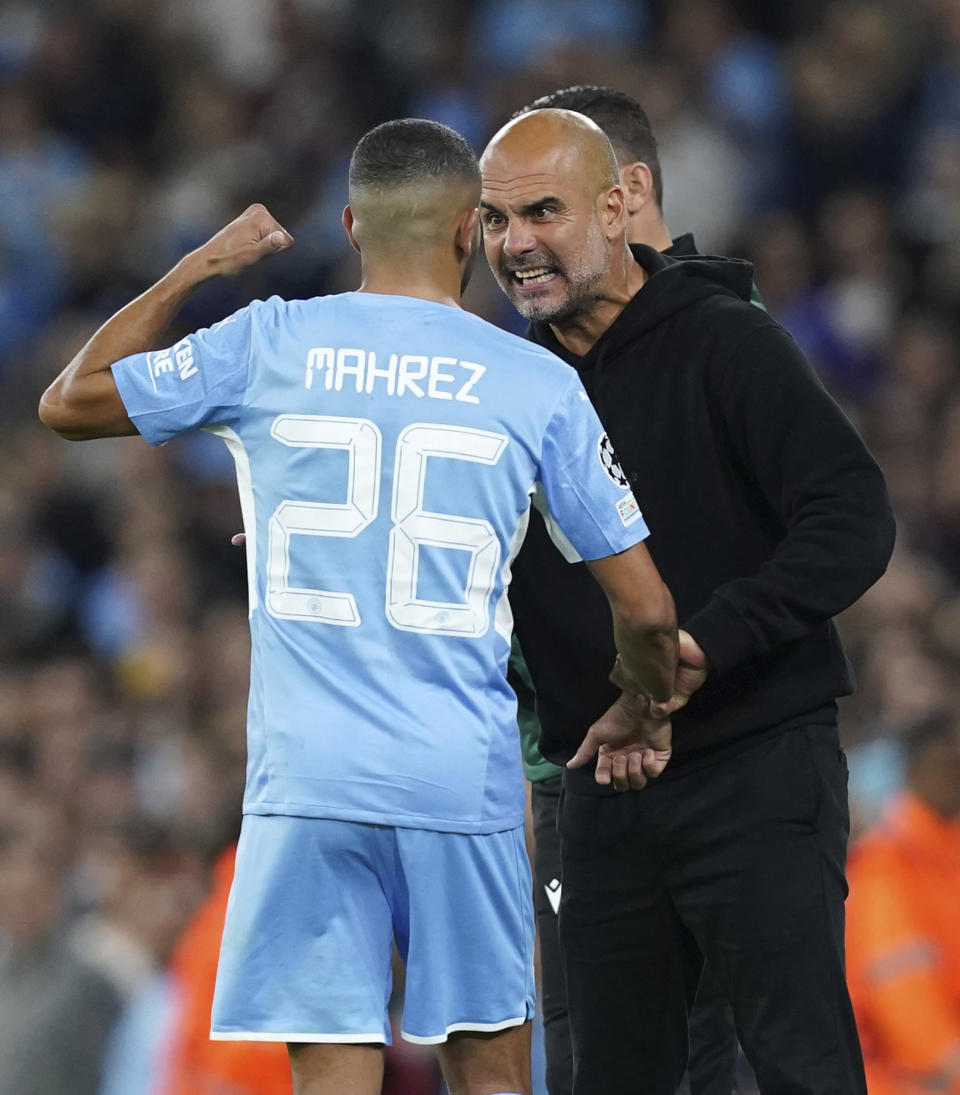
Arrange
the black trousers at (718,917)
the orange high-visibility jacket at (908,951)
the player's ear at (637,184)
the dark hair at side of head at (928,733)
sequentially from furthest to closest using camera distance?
the dark hair at side of head at (928,733)
the orange high-visibility jacket at (908,951)
the player's ear at (637,184)
the black trousers at (718,917)

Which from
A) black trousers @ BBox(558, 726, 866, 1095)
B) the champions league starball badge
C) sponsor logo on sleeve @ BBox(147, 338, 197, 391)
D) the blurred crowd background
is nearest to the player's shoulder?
the champions league starball badge

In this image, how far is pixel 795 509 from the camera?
3.38 m

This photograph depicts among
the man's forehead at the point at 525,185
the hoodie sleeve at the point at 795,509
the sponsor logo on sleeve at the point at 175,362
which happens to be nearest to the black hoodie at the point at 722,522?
the hoodie sleeve at the point at 795,509

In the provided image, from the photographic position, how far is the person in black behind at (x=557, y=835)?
12.6 ft

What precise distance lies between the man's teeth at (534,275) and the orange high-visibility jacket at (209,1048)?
2.69 meters

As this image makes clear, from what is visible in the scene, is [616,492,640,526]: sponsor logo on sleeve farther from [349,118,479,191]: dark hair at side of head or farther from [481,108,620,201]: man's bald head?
[481,108,620,201]: man's bald head

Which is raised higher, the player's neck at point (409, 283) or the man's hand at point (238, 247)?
the man's hand at point (238, 247)

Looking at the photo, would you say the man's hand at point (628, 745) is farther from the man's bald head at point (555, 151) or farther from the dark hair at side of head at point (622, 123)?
the dark hair at side of head at point (622, 123)

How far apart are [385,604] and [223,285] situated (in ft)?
22.5

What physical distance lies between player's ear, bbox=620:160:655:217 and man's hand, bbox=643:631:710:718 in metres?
1.38

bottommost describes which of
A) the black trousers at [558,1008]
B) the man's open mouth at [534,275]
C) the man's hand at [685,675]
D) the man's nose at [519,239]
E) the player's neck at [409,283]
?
the black trousers at [558,1008]

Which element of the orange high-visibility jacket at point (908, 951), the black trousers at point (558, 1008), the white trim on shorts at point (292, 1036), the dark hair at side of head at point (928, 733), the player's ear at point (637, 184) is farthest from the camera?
the dark hair at side of head at point (928, 733)

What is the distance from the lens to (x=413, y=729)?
3121mm

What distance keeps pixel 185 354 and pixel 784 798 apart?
4.11 ft
